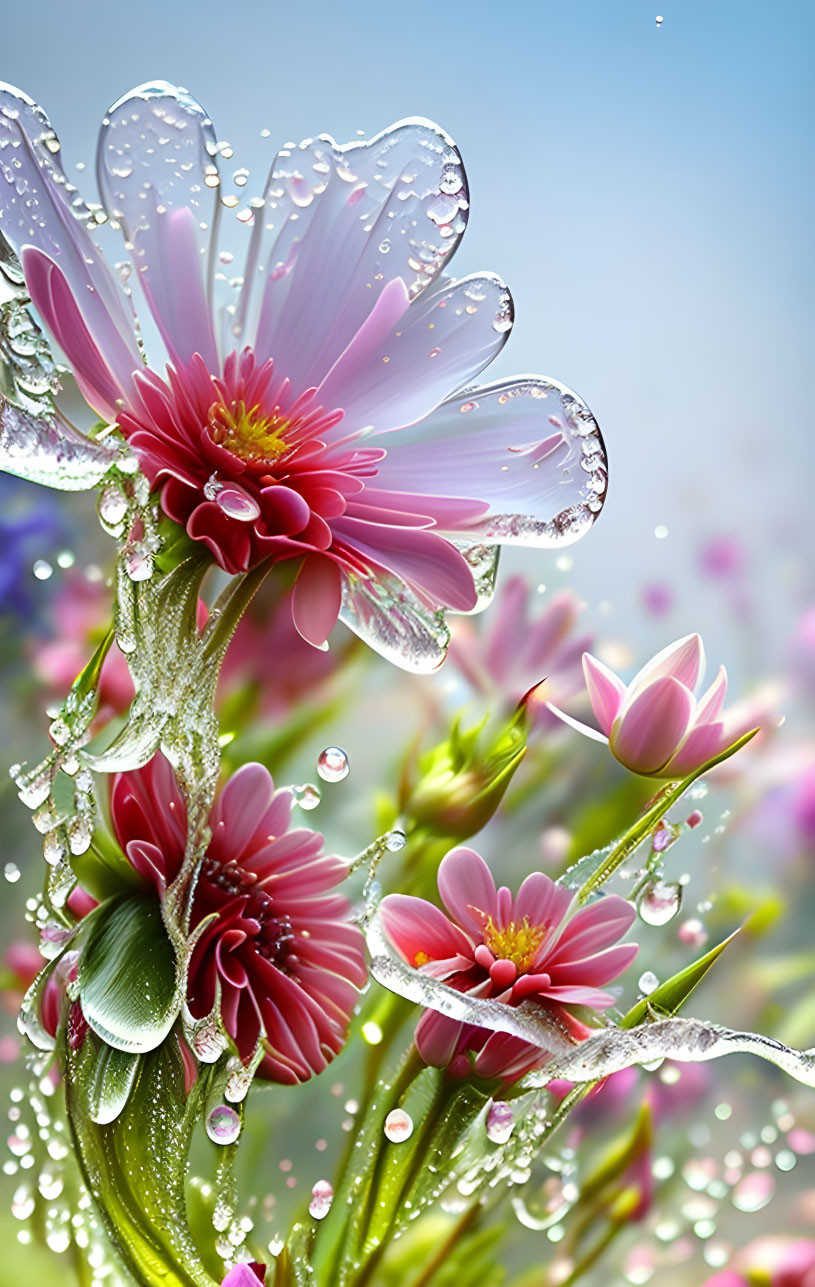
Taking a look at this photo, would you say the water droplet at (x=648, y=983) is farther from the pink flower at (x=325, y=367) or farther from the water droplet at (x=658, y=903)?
the pink flower at (x=325, y=367)

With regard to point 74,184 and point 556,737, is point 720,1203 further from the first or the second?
point 74,184

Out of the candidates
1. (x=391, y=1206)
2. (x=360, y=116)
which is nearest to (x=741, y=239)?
(x=360, y=116)

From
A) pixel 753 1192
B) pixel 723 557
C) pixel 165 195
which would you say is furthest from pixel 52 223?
pixel 753 1192

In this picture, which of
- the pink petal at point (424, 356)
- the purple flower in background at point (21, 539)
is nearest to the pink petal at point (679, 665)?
the pink petal at point (424, 356)

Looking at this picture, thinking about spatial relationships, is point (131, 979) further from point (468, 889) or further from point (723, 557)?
point (723, 557)

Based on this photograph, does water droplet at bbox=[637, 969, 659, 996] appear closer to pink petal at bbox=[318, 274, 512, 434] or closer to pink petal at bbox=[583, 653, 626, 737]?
pink petal at bbox=[583, 653, 626, 737]

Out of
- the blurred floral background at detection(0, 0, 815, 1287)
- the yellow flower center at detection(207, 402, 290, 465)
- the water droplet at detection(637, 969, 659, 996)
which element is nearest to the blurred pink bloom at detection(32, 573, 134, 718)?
the blurred floral background at detection(0, 0, 815, 1287)
